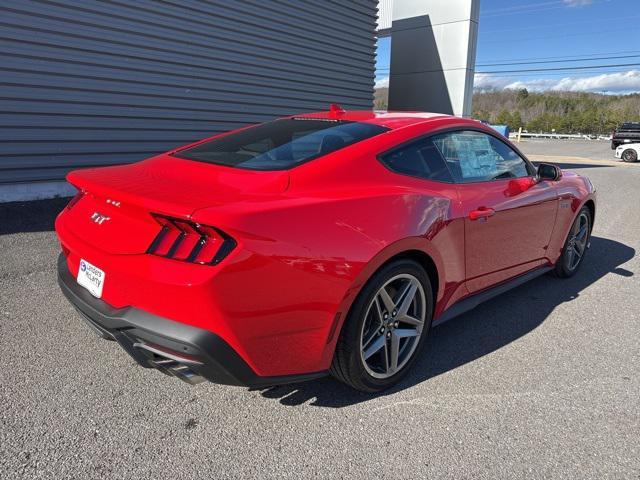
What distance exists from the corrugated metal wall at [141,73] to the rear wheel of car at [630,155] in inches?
653

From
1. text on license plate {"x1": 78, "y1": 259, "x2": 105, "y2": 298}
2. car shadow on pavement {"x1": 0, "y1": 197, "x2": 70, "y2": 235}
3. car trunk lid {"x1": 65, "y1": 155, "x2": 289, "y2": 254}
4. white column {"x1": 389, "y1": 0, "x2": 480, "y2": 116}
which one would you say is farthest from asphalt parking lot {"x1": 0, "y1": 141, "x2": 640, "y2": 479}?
white column {"x1": 389, "y1": 0, "x2": 480, "y2": 116}

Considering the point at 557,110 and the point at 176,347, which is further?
the point at 557,110

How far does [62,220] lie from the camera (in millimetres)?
2592

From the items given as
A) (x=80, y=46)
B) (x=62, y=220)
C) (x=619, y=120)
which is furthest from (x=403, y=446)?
(x=619, y=120)

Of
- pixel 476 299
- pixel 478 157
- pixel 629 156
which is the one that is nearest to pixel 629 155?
pixel 629 156

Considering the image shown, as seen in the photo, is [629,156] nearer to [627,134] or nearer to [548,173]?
[627,134]

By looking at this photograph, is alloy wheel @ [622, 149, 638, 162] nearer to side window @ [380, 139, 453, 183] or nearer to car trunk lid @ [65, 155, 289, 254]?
side window @ [380, 139, 453, 183]

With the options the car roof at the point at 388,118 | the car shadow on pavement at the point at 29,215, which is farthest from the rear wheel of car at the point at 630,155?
the car shadow on pavement at the point at 29,215

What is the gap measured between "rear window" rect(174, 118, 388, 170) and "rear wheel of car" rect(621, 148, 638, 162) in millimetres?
22049

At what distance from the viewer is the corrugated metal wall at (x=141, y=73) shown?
604 centimetres

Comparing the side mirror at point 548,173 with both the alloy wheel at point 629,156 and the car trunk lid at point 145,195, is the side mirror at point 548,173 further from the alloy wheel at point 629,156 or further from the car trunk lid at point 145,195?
the alloy wheel at point 629,156

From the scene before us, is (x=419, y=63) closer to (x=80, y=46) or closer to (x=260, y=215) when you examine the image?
(x=80, y=46)

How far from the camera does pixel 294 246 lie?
77.6 inches

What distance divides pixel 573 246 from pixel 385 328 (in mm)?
2832
